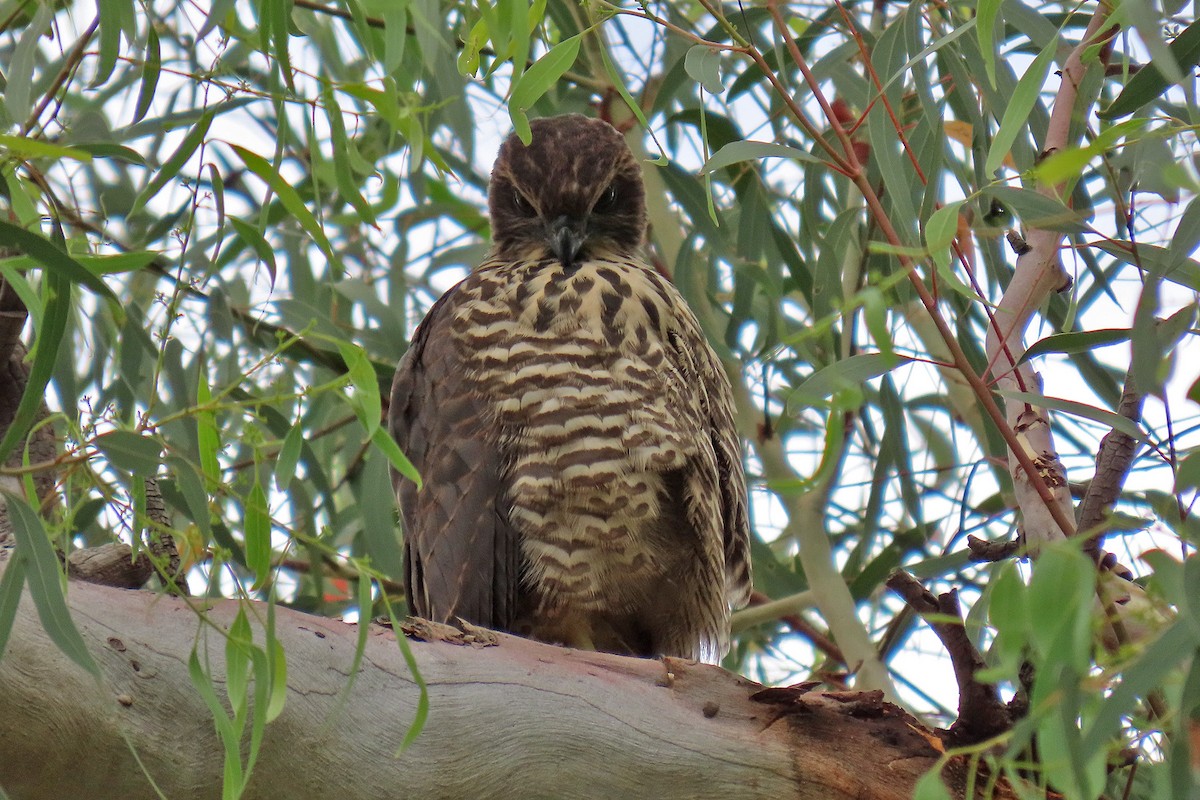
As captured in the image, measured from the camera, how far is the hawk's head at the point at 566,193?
102 inches

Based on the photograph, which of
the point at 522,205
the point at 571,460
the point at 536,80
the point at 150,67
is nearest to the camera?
the point at 536,80

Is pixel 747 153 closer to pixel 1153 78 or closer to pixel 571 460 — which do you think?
pixel 1153 78

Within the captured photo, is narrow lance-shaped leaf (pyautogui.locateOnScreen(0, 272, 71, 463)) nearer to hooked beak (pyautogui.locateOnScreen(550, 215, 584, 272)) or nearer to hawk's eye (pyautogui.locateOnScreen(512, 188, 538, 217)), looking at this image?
hooked beak (pyautogui.locateOnScreen(550, 215, 584, 272))

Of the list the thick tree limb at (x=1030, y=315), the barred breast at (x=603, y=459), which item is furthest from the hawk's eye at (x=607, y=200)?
the thick tree limb at (x=1030, y=315)

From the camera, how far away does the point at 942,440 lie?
130 inches

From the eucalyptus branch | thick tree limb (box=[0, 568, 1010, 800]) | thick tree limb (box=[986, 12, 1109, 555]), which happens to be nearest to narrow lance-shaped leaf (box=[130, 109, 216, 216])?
thick tree limb (box=[0, 568, 1010, 800])

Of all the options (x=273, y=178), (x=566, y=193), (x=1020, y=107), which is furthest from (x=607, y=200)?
(x=1020, y=107)

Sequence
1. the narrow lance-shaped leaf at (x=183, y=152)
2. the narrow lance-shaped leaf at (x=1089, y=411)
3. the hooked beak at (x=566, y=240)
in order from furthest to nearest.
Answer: the hooked beak at (x=566, y=240), the narrow lance-shaped leaf at (x=183, y=152), the narrow lance-shaped leaf at (x=1089, y=411)

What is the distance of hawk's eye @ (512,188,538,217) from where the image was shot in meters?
2.70

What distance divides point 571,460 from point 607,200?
704 millimetres

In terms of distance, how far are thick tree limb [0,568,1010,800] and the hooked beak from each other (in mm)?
1122

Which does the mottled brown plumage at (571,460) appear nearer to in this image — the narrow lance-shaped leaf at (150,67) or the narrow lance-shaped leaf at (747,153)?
the narrow lance-shaped leaf at (747,153)

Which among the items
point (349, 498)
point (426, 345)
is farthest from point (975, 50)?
point (349, 498)

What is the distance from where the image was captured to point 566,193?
2.60 metres
